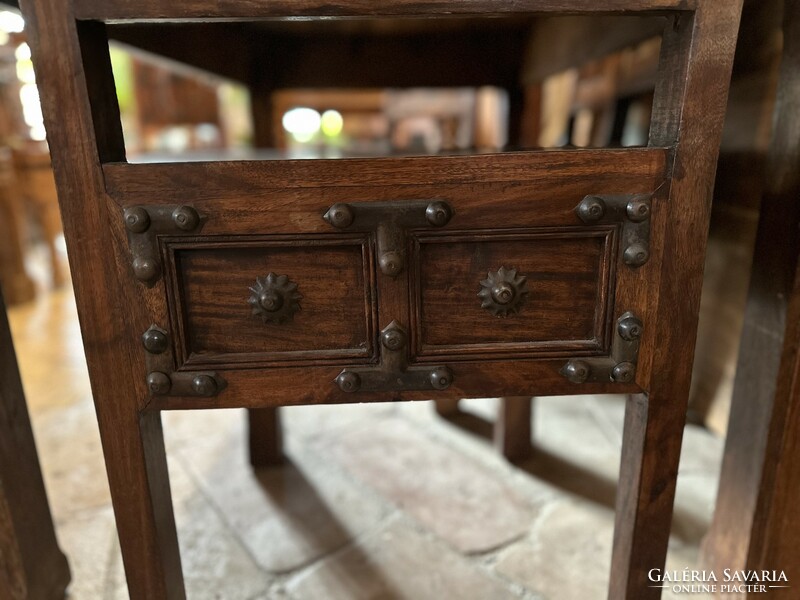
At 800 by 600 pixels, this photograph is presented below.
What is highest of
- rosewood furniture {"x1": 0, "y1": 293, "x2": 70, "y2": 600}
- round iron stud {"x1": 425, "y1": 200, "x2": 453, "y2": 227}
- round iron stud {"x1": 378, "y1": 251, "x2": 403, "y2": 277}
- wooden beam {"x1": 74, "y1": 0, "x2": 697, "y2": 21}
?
wooden beam {"x1": 74, "y1": 0, "x2": 697, "y2": 21}

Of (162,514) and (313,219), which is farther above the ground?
(313,219)

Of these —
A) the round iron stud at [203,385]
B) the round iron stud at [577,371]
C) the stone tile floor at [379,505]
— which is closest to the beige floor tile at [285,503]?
the stone tile floor at [379,505]

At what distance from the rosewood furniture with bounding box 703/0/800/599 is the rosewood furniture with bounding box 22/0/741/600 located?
22 centimetres

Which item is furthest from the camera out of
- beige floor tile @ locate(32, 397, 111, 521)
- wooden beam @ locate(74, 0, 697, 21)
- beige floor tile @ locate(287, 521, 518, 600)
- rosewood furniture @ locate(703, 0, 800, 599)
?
beige floor tile @ locate(32, 397, 111, 521)

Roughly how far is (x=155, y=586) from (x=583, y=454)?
3.38ft

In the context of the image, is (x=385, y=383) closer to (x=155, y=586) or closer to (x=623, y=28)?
(x=155, y=586)

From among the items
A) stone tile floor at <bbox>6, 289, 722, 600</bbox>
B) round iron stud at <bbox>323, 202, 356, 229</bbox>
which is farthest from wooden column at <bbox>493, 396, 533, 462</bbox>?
round iron stud at <bbox>323, 202, 356, 229</bbox>

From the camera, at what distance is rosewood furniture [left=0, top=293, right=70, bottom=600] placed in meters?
0.80

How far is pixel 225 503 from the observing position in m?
1.22

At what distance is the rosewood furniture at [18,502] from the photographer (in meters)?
0.80

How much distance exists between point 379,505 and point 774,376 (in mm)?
779

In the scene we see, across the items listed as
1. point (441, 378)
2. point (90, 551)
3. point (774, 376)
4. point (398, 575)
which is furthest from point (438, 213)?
point (90, 551)

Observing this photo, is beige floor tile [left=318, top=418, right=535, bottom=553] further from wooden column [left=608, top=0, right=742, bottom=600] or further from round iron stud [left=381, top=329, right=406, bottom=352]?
round iron stud [left=381, top=329, right=406, bottom=352]

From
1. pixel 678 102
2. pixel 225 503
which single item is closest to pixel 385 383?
pixel 678 102
